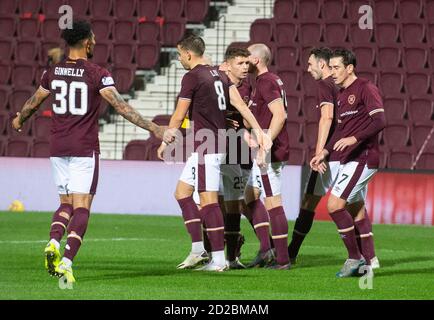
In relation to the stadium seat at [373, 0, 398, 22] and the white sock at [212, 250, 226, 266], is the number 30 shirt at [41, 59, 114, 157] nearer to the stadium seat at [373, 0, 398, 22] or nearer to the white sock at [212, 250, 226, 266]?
the white sock at [212, 250, 226, 266]

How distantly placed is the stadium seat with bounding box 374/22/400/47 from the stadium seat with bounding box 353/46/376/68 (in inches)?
23.2

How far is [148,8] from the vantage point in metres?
24.3

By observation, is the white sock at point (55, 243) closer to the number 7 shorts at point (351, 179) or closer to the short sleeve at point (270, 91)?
the number 7 shorts at point (351, 179)

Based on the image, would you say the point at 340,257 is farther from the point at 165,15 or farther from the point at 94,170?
the point at 165,15

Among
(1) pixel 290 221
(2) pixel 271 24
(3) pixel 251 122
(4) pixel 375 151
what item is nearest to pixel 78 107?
(3) pixel 251 122

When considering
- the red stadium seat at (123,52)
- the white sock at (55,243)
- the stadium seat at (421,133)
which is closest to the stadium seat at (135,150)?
the red stadium seat at (123,52)

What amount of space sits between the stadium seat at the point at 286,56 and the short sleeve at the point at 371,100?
1224cm

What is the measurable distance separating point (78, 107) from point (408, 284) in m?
3.34

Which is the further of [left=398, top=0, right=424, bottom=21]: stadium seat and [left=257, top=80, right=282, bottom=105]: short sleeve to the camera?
[left=398, top=0, right=424, bottom=21]: stadium seat

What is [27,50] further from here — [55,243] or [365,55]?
[55,243]

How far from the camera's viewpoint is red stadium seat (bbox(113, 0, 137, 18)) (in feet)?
79.9

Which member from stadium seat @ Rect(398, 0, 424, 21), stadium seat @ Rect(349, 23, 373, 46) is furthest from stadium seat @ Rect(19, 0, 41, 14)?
stadium seat @ Rect(398, 0, 424, 21)

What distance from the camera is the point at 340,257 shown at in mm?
12711

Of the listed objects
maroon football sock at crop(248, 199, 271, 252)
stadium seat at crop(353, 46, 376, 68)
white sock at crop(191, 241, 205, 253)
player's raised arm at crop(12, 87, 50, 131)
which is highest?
stadium seat at crop(353, 46, 376, 68)
